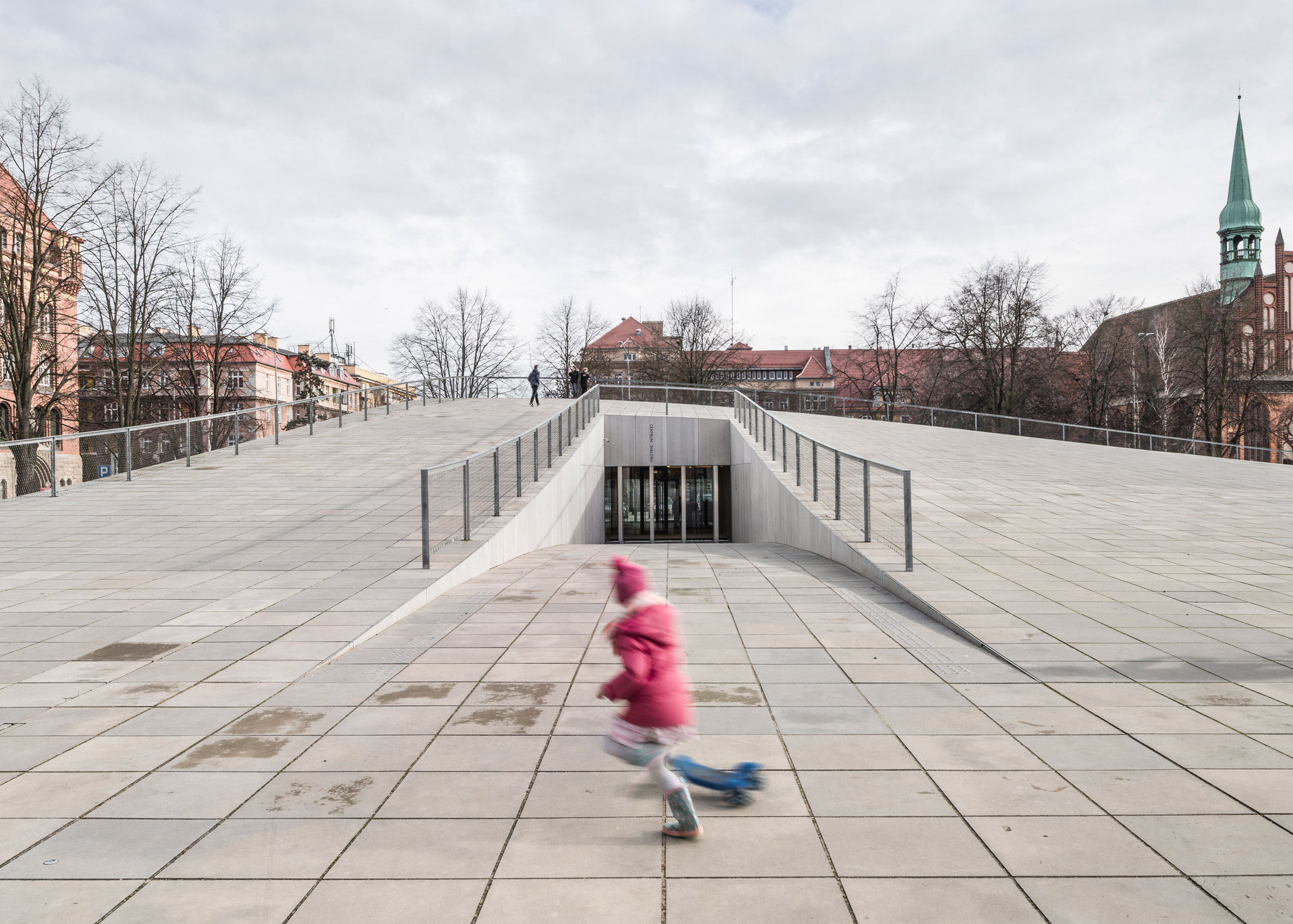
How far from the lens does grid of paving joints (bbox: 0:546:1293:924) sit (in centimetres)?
253

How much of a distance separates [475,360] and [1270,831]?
149 ft

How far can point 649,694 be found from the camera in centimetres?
294

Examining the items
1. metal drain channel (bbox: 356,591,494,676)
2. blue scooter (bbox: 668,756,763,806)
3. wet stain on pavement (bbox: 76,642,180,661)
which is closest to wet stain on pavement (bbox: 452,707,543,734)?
metal drain channel (bbox: 356,591,494,676)

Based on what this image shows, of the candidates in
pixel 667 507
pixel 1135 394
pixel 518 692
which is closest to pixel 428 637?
pixel 518 692

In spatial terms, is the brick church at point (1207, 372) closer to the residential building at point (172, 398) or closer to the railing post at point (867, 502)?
the railing post at point (867, 502)

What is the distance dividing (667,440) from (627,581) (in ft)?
74.6

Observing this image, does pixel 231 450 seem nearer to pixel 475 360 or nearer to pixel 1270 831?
pixel 1270 831

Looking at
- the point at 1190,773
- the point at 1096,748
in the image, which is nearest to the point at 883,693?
the point at 1096,748

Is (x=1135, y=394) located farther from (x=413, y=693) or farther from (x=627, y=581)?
(x=627, y=581)

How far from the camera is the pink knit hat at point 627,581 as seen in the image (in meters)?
2.95

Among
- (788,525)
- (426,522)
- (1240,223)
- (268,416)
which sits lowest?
(788,525)

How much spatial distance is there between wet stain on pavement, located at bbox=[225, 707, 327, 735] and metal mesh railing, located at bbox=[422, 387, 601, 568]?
12.2 feet

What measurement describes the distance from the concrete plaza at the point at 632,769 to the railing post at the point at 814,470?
166 inches

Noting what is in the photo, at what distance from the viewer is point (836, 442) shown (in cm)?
2031
